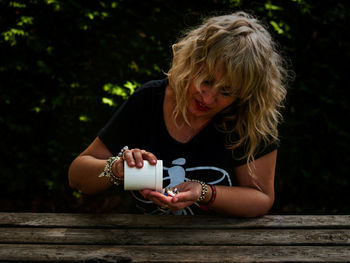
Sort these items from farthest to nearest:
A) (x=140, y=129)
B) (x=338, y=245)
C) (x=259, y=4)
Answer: (x=259, y=4)
(x=140, y=129)
(x=338, y=245)

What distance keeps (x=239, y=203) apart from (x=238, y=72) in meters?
0.61

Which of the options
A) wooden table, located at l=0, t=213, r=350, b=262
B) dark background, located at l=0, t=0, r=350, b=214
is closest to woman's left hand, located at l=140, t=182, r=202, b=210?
wooden table, located at l=0, t=213, r=350, b=262

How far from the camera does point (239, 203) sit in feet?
5.45

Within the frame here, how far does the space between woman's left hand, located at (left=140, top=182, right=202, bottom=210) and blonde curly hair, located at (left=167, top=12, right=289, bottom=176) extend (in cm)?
35

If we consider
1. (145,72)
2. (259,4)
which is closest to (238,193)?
(145,72)

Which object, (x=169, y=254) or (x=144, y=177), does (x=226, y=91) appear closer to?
(x=144, y=177)

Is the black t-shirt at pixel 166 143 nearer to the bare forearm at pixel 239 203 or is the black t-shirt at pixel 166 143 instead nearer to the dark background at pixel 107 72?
the bare forearm at pixel 239 203

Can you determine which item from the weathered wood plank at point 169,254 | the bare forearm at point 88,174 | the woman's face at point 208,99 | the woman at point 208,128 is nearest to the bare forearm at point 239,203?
the woman at point 208,128

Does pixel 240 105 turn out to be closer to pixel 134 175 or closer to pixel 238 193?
pixel 238 193

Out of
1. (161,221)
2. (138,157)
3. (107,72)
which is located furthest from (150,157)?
(107,72)

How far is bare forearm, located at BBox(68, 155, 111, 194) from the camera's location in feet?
5.64

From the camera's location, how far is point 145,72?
280 centimetres

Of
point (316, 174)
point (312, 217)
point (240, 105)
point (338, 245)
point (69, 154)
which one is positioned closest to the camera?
point (338, 245)

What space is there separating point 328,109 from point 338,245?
1808 mm
